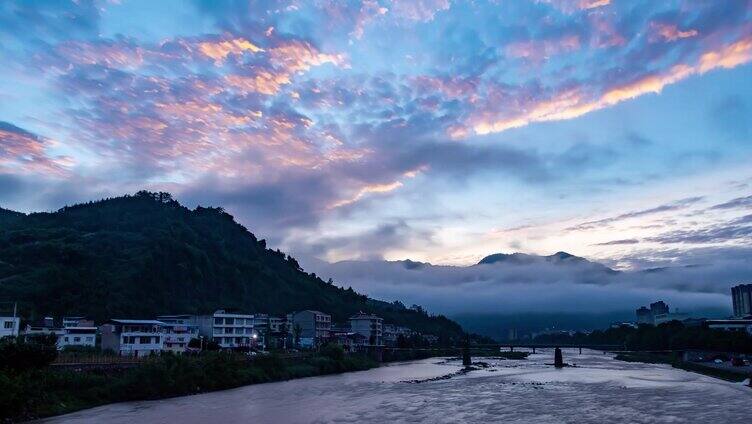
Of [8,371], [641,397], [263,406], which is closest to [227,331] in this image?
[263,406]

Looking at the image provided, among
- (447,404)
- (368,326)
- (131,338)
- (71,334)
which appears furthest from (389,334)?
(447,404)

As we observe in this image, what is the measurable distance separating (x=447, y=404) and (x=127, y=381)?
18.1 metres

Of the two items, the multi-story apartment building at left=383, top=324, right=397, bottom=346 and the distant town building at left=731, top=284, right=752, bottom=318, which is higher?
the distant town building at left=731, top=284, right=752, bottom=318

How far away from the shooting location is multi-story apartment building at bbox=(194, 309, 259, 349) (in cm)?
5772

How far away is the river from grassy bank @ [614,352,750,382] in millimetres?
3370

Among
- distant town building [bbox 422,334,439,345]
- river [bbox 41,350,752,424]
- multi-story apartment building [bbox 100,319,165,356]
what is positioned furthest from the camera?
distant town building [bbox 422,334,439,345]

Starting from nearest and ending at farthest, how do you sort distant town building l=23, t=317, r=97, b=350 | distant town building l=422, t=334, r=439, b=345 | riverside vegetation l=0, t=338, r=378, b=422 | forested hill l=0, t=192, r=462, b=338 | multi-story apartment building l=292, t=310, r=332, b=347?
riverside vegetation l=0, t=338, r=378, b=422, distant town building l=23, t=317, r=97, b=350, forested hill l=0, t=192, r=462, b=338, multi-story apartment building l=292, t=310, r=332, b=347, distant town building l=422, t=334, r=439, b=345

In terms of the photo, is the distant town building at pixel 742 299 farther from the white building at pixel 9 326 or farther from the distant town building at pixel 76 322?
the white building at pixel 9 326

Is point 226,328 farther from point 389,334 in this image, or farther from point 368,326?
point 389,334

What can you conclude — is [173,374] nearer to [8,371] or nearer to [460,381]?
[8,371]

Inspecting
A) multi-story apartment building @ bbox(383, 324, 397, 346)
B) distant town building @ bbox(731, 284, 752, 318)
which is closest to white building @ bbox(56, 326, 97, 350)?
multi-story apartment building @ bbox(383, 324, 397, 346)

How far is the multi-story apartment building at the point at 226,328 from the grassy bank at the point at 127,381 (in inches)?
547

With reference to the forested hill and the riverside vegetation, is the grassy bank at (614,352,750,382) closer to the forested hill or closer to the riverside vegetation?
the riverside vegetation

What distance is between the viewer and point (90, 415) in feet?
85.3
